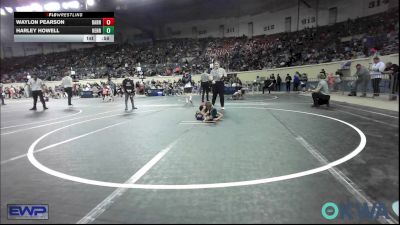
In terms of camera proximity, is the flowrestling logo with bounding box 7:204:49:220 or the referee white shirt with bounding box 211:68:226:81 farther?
the referee white shirt with bounding box 211:68:226:81

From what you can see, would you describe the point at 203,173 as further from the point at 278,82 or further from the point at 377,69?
the point at 278,82

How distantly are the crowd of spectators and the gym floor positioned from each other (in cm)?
1556

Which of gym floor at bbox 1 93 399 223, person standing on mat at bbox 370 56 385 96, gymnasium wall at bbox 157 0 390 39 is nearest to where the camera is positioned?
gym floor at bbox 1 93 399 223

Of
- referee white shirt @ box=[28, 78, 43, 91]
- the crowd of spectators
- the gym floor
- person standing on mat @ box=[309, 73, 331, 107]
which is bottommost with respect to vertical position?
the gym floor

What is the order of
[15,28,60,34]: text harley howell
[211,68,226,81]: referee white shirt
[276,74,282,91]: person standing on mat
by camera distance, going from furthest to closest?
[276,74,282,91]: person standing on mat, [211,68,226,81]: referee white shirt, [15,28,60,34]: text harley howell

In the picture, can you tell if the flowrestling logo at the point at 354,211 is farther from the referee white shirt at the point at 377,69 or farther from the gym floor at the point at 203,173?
the referee white shirt at the point at 377,69

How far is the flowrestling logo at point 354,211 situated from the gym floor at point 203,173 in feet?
0.13

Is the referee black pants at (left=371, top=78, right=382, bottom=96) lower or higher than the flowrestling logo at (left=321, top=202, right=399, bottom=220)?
higher

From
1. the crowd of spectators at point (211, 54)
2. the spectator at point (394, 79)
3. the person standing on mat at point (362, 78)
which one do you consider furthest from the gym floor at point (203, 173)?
the crowd of spectators at point (211, 54)

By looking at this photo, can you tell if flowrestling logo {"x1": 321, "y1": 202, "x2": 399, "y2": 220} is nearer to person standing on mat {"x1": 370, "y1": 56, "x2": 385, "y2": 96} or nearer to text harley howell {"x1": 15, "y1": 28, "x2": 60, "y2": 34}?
text harley howell {"x1": 15, "y1": 28, "x2": 60, "y2": 34}

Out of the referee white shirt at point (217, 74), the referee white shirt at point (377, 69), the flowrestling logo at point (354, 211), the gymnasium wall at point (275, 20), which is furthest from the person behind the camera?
the gymnasium wall at point (275, 20)

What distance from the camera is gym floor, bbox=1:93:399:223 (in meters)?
2.27
